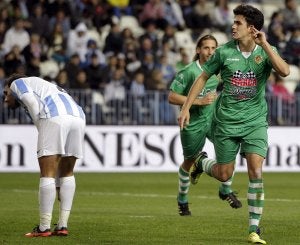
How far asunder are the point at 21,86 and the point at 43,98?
A: 0.91 ft

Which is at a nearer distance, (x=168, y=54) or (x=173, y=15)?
(x=168, y=54)

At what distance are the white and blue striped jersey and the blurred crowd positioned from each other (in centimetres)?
1349

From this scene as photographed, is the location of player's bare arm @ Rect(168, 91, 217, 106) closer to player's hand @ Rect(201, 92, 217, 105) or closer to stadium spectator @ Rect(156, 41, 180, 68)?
player's hand @ Rect(201, 92, 217, 105)

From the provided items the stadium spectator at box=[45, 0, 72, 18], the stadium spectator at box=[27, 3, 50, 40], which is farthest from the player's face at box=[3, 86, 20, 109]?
the stadium spectator at box=[45, 0, 72, 18]

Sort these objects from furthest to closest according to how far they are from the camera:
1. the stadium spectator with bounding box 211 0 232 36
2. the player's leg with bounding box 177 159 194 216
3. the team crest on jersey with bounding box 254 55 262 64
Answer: the stadium spectator with bounding box 211 0 232 36 → the player's leg with bounding box 177 159 194 216 → the team crest on jersey with bounding box 254 55 262 64

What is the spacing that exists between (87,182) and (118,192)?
2662 millimetres

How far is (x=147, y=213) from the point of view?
610 inches

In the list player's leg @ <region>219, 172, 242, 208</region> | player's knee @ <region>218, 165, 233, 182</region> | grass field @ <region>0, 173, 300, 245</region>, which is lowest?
grass field @ <region>0, 173, 300, 245</region>

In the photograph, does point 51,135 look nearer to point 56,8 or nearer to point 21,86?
point 21,86

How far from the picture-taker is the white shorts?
11.7 metres

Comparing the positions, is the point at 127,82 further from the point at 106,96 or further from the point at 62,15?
the point at 62,15

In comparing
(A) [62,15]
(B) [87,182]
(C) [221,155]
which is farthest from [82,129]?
(A) [62,15]

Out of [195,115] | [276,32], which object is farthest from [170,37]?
[195,115]

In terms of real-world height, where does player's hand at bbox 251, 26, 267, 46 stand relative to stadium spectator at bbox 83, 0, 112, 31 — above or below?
below
